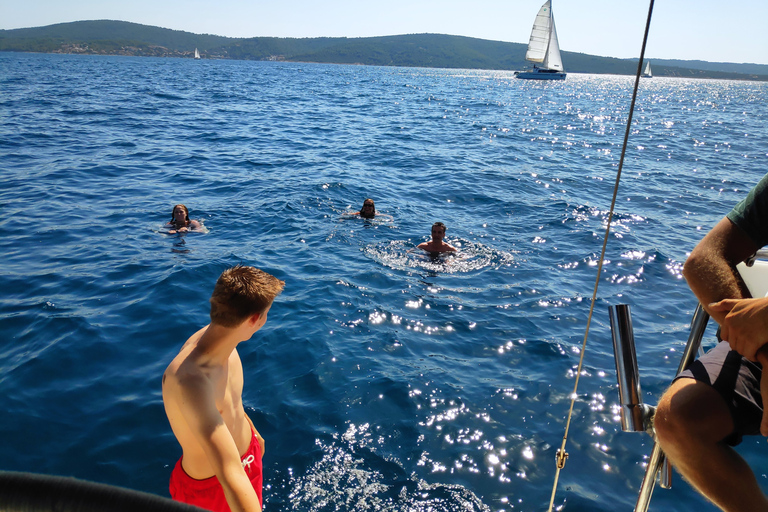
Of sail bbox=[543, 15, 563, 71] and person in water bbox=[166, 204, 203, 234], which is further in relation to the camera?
sail bbox=[543, 15, 563, 71]

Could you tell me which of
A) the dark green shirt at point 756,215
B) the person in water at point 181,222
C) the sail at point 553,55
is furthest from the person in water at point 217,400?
the sail at point 553,55

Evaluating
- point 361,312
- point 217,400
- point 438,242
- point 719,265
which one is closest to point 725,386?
point 719,265

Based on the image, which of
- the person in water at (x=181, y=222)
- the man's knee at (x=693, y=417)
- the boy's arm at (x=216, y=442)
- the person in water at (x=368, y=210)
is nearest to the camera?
the man's knee at (x=693, y=417)

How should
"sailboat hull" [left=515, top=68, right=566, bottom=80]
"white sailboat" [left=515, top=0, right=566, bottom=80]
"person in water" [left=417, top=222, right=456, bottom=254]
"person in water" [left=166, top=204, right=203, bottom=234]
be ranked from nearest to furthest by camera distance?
"person in water" [left=417, top=222, right=456, bottom=254] → "person in water" [left=166, top=204, right=203, bottom=234] → "white sailboat" [left=515, top=0, right=566, bottom=80] → "sailboat hull" [left=515, top=68, right=566, bottom=80]

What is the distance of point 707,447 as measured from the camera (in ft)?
5.52

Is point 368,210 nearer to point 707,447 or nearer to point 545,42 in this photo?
point 707,447

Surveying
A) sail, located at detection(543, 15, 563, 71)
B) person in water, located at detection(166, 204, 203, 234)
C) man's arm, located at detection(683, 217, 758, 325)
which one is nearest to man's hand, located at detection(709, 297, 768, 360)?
man's arm, located at detection(683, 217, 758, 325)

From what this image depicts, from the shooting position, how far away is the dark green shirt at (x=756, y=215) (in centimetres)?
193

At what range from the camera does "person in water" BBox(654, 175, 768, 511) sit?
1.62 metres

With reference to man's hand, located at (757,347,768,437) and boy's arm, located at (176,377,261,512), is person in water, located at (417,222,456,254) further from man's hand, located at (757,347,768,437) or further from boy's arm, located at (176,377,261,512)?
man's hand, located at (757,347,768,437)

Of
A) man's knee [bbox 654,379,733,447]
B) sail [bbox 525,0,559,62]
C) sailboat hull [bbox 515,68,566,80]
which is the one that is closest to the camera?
man's knee [bbox 654,379,733,447]

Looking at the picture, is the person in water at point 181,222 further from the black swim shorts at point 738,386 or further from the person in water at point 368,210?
the black swim shorts at point 738,386

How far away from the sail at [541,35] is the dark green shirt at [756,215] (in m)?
75.8

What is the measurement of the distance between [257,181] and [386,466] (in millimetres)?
10683
